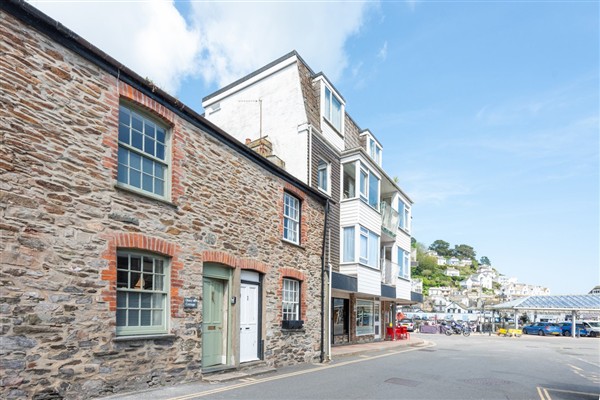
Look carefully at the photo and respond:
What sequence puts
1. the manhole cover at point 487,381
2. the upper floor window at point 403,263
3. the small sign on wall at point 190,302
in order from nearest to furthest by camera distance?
the small sign on wall at point 190,302, the manhole cover at point 487,381, the upper floor window at point 403,263

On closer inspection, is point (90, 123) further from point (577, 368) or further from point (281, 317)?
point (577, 368)

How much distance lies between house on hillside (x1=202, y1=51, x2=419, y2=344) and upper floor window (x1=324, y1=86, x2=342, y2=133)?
0.05 m

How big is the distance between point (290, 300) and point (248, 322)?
2.21 metres

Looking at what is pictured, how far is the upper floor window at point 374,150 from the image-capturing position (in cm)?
2520

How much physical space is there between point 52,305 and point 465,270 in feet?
676

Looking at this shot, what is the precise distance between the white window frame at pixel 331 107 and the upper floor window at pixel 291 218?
681 cm

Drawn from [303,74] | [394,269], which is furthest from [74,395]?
Result: [394,269]

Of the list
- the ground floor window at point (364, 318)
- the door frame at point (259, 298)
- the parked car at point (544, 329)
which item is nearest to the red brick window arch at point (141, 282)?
the door frame at point (259, 298)

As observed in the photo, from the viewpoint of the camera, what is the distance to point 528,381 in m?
11.5

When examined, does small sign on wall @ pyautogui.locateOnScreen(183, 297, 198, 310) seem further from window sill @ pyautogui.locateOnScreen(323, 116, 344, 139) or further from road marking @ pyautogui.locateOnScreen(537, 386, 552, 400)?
window sill @ pyautogui.locateOnScreen(323, 116, 344, 139)

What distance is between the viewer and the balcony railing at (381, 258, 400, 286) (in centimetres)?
2427

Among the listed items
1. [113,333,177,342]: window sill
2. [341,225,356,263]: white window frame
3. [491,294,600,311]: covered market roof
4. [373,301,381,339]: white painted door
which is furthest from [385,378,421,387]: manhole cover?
[491,294,600,311]: covered market roof

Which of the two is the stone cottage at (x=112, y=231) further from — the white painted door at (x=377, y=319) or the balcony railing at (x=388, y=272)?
the white painted door at (x=377, y=319)

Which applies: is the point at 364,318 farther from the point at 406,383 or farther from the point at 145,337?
the point at 145,337
